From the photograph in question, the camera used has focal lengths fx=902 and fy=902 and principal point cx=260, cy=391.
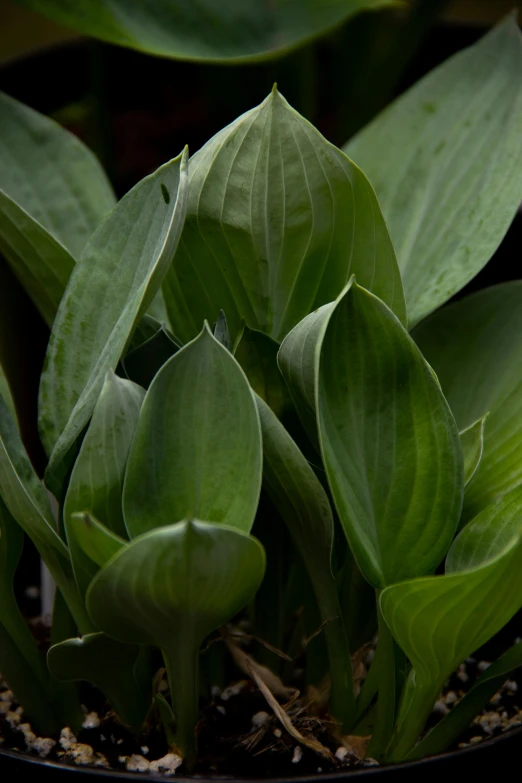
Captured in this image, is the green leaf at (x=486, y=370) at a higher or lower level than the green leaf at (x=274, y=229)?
lower

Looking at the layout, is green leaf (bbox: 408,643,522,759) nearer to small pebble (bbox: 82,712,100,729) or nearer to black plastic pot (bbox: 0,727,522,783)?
black plastic pot (bbox: 0,727,522,783)

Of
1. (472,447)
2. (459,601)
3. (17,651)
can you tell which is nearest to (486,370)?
(472,447)

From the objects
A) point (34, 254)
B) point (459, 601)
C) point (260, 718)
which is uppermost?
point (34, 254)

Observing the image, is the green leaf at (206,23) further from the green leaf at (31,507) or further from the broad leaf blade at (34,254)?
the green leaf at (31,507)

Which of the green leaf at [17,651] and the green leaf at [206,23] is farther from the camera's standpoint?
the green leaf at [206,23]

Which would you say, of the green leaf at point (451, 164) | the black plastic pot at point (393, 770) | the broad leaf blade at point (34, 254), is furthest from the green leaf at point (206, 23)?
the black plastic pot at point (393, 770)

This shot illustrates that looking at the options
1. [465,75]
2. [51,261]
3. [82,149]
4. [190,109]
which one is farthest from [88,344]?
Answer: [190,109]

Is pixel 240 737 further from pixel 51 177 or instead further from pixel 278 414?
pixel 51 177
